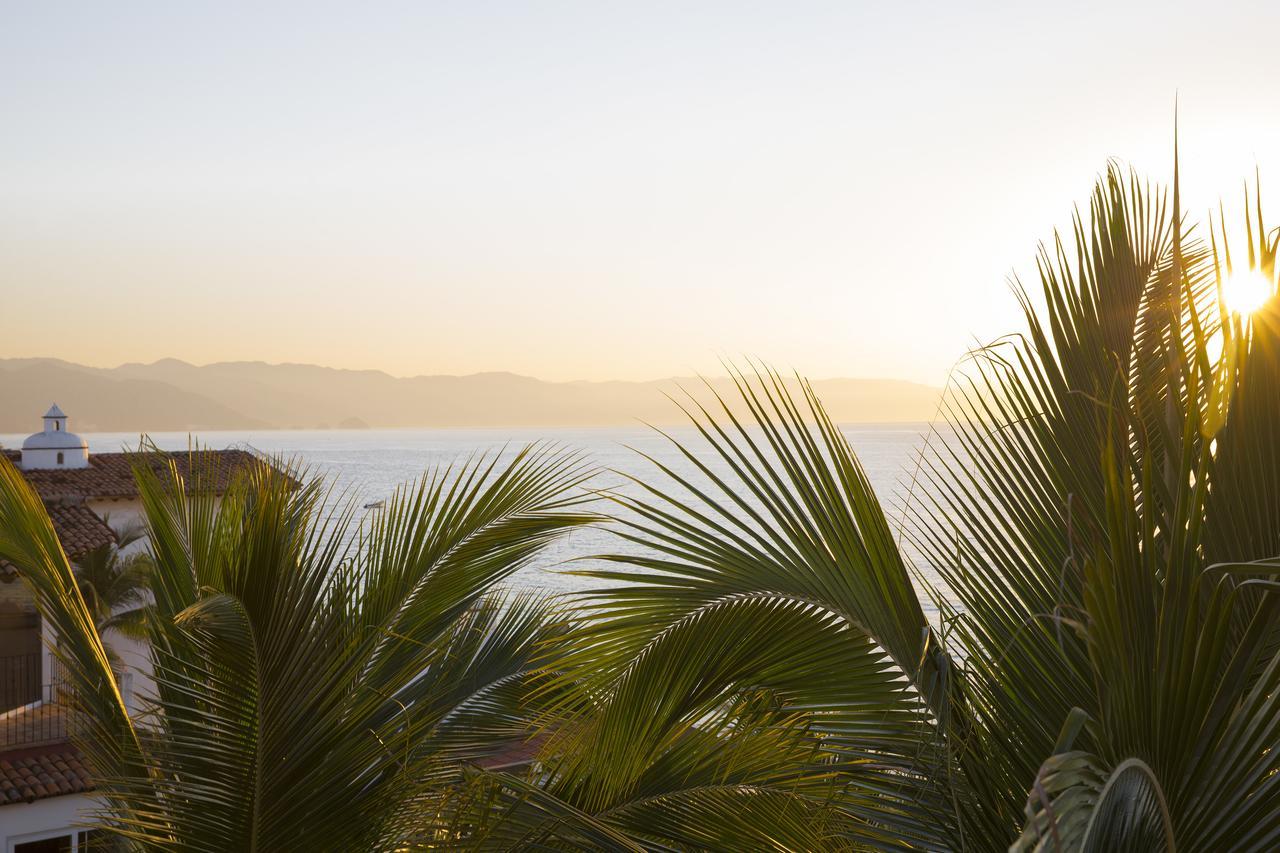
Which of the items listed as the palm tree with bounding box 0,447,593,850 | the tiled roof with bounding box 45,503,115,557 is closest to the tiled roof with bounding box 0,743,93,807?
the tiled roof with bounding box 45,503,115,557

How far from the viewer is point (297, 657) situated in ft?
11.5

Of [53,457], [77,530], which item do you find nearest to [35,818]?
[77,530]

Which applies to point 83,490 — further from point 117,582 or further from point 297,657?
point 297,657

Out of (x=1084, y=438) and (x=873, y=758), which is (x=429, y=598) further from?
(x=1084, y=438)

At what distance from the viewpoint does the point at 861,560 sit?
2588mm

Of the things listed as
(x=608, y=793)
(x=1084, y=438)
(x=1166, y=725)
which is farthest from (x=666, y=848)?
(x=1166, y=725)

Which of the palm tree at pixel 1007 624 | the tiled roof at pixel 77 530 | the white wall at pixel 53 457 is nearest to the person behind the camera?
the palm tree at pixel 1007 624

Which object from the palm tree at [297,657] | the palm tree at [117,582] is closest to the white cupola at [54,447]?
the palm tree at [117,582]

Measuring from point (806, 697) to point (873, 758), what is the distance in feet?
0.88

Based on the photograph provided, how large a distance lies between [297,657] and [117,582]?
23.6 meters

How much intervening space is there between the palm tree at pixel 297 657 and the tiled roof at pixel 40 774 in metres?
9.61

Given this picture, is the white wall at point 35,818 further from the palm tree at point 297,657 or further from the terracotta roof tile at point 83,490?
the palm tree at point 297,657

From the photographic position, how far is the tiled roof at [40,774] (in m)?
12.8

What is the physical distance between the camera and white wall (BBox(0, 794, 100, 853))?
1290cm
